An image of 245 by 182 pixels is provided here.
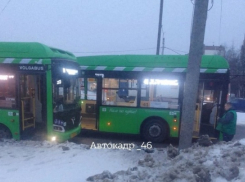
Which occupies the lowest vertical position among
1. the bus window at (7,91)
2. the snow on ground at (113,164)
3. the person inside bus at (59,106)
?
the snow on ground at (113,164)

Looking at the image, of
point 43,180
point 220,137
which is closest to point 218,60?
point 220,137

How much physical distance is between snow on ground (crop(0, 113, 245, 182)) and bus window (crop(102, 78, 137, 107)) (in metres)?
2.42

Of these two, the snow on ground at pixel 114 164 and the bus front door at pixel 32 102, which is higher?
the bus front door at pixel 32 102

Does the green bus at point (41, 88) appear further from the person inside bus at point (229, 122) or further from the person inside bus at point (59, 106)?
the person inside bus at point (229, 122)

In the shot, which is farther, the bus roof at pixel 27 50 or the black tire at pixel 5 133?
the black tire at pixel 5 133

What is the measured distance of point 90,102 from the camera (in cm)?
950

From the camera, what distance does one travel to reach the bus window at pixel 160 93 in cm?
838

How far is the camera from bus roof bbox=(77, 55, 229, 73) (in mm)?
8242

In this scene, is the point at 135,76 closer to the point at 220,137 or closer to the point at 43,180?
the point at 220,137

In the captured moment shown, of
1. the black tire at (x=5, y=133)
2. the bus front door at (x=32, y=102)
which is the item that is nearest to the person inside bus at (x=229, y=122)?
the bus front door at (x=32, y=102)

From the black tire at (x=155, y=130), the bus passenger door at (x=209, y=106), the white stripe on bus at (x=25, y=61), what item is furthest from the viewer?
the black tire at (x=155, y=130)

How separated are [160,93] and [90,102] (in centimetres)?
286

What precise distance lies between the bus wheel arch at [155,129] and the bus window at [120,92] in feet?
2.79

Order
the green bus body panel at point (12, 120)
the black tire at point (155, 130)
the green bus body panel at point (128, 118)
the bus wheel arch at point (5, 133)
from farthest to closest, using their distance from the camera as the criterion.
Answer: the black tire at point (155, 130), the green bus body panel at point (128, 118), the bus wheel arch at point (5, 133), the green bus body panel at point (12, 120)
